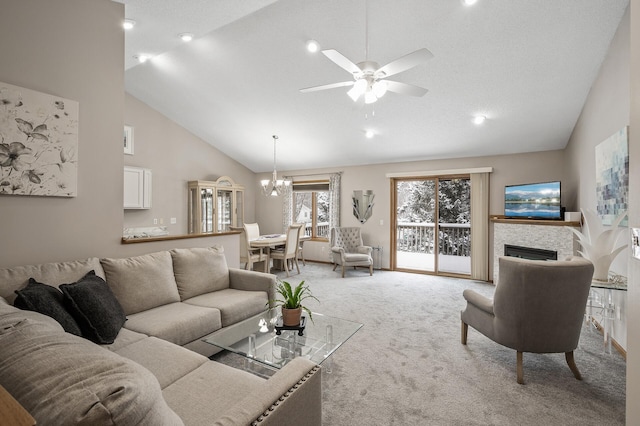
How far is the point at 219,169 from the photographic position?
720 cm

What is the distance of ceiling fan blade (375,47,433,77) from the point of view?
2.15 meters

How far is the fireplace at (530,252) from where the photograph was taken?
14.4 ft

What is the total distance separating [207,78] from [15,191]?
10.0ft

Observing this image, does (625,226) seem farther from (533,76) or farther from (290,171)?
(290,171)

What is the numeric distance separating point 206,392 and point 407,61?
7.96 ft

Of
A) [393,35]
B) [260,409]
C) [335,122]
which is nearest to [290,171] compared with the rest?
[335,122]

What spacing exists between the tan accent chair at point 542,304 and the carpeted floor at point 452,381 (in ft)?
0.66

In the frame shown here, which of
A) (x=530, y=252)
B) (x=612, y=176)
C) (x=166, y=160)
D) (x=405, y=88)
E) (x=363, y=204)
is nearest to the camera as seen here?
(x=405, y=88)

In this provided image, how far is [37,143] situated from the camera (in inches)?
91.7

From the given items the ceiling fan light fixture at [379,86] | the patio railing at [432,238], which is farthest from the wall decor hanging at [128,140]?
the patio railing at [432,238]

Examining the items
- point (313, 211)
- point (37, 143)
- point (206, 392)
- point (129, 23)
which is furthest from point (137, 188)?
point (206, 392)

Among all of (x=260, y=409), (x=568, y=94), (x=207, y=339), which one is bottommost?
(x=207, y=339)

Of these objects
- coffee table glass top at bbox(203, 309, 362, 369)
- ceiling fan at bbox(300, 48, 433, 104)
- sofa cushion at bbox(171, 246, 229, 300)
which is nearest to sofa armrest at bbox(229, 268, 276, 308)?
sofa cushion at bbox(171, 246, 229, 300)

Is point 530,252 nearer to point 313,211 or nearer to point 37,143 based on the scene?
point 313,211
